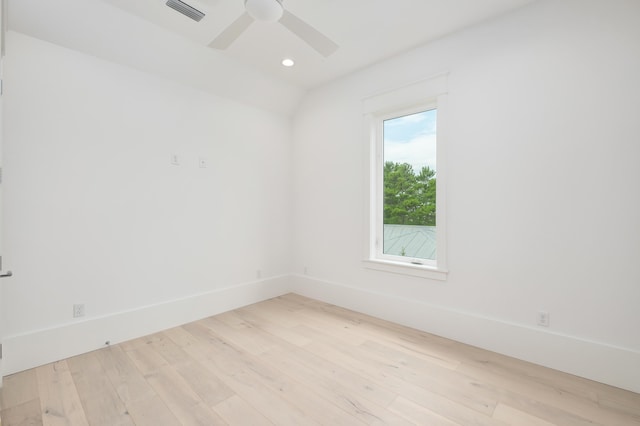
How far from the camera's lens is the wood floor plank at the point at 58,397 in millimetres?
1668

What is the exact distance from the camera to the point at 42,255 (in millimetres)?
2270

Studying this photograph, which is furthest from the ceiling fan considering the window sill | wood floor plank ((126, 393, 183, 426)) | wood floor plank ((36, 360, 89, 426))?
wood floor plank ((36, 360, 89, 426))

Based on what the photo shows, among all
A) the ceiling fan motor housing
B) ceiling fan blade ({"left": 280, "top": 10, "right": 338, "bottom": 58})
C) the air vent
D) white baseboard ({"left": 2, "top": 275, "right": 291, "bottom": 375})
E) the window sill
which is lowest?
white baseboard ({"left": 2, "top": 275, "right": 291, "bottom": 375})

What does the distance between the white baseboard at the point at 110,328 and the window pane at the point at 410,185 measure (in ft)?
6.49

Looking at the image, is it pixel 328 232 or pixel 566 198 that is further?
pixel 328 232

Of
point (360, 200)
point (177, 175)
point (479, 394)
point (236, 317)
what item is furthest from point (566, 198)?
point (177, 175)

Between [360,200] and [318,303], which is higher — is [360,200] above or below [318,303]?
above

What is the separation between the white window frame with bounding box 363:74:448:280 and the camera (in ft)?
9.12

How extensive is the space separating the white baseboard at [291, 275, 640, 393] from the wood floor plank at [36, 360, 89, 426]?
2569 mm

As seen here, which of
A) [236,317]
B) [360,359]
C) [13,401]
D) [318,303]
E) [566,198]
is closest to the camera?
[13,401]

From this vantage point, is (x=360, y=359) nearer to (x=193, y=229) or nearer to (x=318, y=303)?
(x=318, y=303)

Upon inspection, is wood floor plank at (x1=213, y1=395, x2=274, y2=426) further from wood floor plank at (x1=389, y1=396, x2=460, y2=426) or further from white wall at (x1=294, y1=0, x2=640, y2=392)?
white wall at (x1=294, y1=0, x2=640, y2=392)

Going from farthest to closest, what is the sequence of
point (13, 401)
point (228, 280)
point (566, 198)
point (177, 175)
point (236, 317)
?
point (228, 280) → point (236, 317) → point (177, 175) → point (566, 198) → point (13, 401)

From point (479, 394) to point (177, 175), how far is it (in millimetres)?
3248
